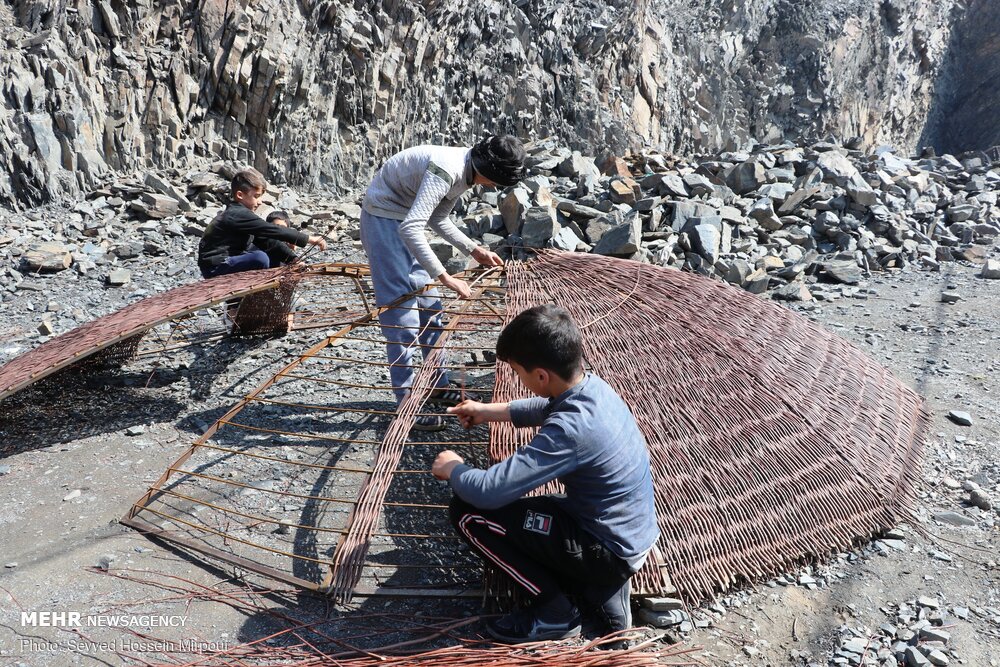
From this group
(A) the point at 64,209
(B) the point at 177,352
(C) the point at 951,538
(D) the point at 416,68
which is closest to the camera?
(C) the point at 951,538

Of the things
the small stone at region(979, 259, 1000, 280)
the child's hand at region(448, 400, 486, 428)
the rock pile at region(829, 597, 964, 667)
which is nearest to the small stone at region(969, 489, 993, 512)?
the rock pile at region(829, 597, 964, 667)

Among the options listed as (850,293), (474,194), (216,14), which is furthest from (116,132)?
(850,293)

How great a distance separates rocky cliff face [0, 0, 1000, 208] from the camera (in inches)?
240

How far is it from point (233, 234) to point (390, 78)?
5.30m

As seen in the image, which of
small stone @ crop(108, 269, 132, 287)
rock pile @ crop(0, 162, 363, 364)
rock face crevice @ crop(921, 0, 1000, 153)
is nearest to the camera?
rock pile @ crop(0, 162, 363, 364)

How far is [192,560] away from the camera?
2.31 metres

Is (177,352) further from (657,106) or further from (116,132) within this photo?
(657,106)

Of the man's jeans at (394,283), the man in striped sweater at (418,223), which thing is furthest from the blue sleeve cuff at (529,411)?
the man's jeans at (394,283)

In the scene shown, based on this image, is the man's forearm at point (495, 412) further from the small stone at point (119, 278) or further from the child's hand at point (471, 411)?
the small stone at point (119, 278)

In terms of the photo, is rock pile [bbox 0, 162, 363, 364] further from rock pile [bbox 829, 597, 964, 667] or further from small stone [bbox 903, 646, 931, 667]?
small stone [bbox 903, 646, 931, 667]

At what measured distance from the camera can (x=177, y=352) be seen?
3914 millimetres

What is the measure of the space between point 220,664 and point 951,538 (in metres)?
2.33

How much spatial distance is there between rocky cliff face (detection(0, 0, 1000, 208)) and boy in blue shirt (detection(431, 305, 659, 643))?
5.76 metres

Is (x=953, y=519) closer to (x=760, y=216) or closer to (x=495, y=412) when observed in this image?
(x=495, y=412)
